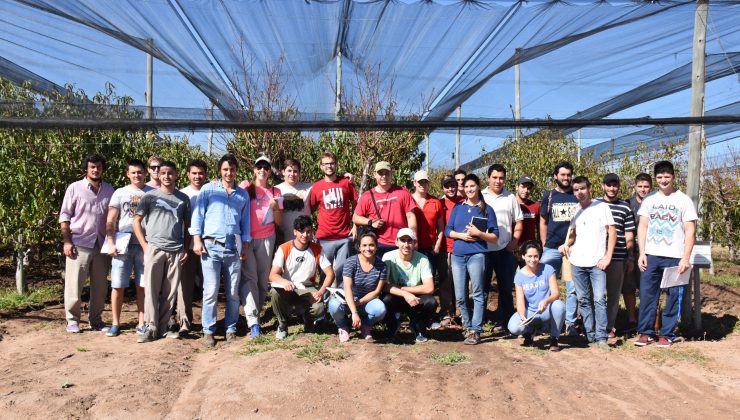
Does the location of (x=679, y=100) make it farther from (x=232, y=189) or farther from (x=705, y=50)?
(x=232, y=189)

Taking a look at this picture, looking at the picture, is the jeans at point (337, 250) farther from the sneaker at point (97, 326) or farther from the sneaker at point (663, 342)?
the sneaker at point (663, 342)

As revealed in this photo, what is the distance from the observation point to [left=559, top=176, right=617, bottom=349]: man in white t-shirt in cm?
532

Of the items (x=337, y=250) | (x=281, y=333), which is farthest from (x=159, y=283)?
(x=337, y=250)

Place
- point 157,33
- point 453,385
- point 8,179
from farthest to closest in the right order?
point 8,179, point 157,33, point 453,385

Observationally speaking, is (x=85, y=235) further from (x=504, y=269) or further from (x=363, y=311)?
(x=504, y=269)

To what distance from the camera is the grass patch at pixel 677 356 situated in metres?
5.00

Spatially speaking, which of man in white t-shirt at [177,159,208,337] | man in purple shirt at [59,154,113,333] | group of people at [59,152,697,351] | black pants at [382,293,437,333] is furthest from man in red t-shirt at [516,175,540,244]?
man in purple shirt at [59,154,113,333]

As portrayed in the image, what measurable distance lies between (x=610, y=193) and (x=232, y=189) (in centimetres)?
360

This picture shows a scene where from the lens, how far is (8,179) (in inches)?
274

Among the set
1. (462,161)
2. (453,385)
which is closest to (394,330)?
(453,385)

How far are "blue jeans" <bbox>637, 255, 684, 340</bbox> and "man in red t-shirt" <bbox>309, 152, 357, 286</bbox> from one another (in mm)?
2862

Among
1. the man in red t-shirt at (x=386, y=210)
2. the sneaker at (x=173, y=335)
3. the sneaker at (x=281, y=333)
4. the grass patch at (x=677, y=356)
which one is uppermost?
the man in red t-shirt at (x=386, y=210)

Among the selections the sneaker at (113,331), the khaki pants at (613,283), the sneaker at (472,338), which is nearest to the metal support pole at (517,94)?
the khaki pants at (613,283)

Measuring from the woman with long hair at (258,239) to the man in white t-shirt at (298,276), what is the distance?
0.23m
